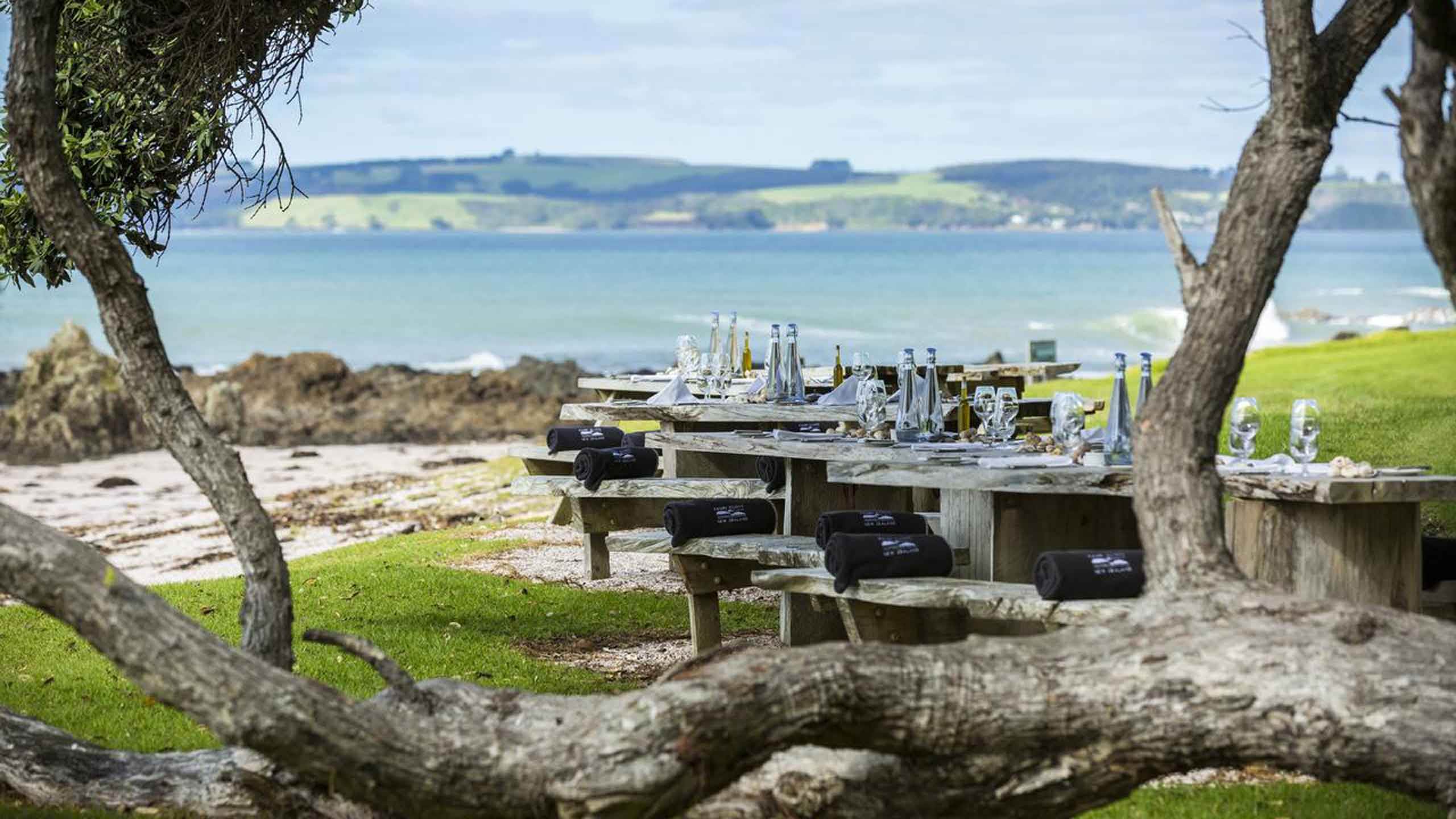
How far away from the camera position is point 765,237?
148m

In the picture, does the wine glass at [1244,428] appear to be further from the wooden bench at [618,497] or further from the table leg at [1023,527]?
the wooden bench at [618,497]

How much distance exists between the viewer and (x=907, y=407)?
23.5 feet

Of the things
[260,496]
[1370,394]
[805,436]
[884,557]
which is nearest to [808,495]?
[805,436]

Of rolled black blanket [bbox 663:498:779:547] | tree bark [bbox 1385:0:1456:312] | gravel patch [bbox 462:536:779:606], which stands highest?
tree bark [bbox 1385:0:1456:312]

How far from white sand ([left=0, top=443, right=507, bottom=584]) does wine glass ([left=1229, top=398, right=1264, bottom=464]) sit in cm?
845

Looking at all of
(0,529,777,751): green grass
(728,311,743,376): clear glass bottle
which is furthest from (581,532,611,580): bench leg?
(728,311,743,376): clear glass bottle

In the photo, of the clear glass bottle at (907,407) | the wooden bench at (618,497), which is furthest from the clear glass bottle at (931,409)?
the wooden bench at (618,497)

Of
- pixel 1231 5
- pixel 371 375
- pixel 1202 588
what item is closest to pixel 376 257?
pixel 1231 5

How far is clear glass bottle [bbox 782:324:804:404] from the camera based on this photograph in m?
8.63

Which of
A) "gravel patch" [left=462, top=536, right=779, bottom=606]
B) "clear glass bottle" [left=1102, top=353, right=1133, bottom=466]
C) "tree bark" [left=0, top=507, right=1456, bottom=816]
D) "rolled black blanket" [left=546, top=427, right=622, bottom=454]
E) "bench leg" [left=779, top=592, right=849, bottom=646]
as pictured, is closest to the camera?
"tree bark" [left=0, top=507, right=1456, bottom=816]

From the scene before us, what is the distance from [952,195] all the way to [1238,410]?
129284 mm

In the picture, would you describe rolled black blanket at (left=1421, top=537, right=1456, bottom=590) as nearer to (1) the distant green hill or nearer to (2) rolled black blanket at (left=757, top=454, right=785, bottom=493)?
(2) rolled black blanket at (left=757, top=454, right=785, bottom=493)

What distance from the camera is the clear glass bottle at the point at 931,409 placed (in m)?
7.15

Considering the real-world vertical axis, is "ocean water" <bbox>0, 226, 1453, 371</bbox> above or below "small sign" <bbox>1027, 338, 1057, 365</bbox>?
above
